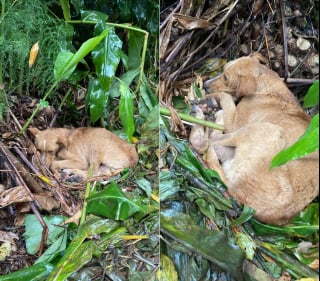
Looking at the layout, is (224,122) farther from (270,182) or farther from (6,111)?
(6,111)

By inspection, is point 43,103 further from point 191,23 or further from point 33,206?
point 191,23

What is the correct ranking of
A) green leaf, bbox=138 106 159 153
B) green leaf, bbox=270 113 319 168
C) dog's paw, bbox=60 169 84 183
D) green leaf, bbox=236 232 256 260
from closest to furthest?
1. green leaf, bbox=270 113 319 168
2. green leaf, bbox=236 232 256 260
3. green leaf, bbox=138 106 159 153
4. dog's paw, bbox=60 169 84 183

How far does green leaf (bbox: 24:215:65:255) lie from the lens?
3.14 feet

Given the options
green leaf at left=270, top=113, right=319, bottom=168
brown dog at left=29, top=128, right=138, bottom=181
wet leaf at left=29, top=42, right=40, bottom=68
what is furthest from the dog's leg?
green leaf at left=270, top=113, right=319, bottom=168

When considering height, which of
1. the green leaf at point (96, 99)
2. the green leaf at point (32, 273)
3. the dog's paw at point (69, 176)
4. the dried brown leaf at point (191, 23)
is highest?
the dried brown leaf at point (191, 23)

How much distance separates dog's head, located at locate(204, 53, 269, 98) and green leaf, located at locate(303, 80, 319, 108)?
0.29 feet

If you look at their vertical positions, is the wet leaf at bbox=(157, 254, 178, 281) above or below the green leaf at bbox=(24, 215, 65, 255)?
above

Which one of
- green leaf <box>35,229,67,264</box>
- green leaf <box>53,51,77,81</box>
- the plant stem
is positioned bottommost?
green leaf <box>35,229,67,264</box>

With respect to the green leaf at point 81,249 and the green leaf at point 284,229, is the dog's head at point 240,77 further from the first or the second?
the green leaf at point 81,249

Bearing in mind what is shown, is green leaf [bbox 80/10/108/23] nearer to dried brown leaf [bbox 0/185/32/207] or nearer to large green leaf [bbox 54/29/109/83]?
large green leaf [bbox 54/29/109/83]

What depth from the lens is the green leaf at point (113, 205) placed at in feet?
2.98

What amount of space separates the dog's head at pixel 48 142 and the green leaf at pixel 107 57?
0.45 feet

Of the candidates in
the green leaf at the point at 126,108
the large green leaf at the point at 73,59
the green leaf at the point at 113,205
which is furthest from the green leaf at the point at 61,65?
the green leaf at the point at 113,205

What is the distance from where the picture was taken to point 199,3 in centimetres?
71
